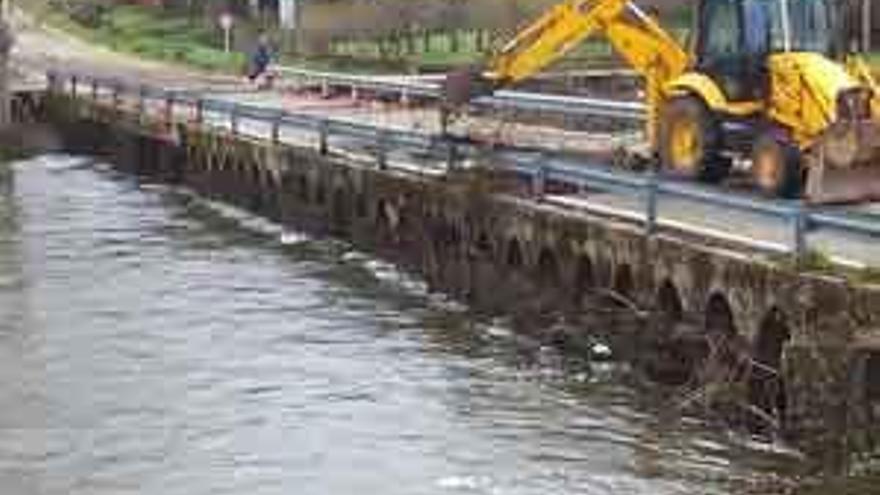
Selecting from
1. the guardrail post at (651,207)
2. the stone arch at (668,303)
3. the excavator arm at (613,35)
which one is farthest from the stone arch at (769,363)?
the excavator arm at (613,35)

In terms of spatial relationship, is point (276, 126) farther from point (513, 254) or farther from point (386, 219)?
point (513, 254)

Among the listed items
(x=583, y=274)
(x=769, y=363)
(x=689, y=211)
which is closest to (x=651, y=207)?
(x=689, y=211)

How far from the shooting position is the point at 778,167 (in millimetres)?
22719

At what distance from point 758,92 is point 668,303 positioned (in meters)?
4.12

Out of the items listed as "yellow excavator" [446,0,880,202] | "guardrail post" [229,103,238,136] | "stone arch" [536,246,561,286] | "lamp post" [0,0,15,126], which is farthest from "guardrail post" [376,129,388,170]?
"lamp post" [0,0,15,126]

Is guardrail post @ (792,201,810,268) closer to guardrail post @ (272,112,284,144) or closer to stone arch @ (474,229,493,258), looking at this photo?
stone arch @ (474,229,493,258)

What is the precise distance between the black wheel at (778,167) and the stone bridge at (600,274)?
2077mm

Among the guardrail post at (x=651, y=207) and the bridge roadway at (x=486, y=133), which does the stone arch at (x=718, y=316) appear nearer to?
the bridge roadway at (x=486, y=133)

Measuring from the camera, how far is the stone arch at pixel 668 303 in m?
20.4

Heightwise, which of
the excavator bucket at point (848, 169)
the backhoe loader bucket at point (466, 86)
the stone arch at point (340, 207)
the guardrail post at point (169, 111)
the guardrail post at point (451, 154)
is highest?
the backhoe loader bucket at point (466, 86)

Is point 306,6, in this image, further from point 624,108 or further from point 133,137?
point 624,108

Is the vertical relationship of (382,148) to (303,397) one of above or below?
above

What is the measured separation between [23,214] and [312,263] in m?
9.71

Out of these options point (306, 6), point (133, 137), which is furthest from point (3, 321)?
point (306, 6)
